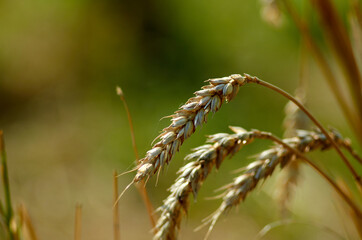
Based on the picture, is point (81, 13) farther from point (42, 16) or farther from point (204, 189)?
point (204, 189)

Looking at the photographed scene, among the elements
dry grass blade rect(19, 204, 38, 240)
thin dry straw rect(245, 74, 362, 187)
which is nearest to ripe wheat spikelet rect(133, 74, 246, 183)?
thin dry straw rect(245, 74, 362, 187)

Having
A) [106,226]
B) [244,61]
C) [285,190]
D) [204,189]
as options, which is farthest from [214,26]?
[285,190]

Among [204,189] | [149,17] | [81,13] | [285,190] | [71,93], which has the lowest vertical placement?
[204,189]

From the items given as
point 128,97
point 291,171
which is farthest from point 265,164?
point 128,97

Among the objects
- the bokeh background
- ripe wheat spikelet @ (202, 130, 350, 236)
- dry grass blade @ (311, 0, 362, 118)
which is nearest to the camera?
ripe wheat spikelet @ (202, 130, 350, 236)

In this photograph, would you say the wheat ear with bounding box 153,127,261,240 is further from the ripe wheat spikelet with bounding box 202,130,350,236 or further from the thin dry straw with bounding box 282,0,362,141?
the thin dry straw with bounding box 282,0,362,141

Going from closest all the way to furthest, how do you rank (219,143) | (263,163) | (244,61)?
(219,143), (263,163), (244,61)
